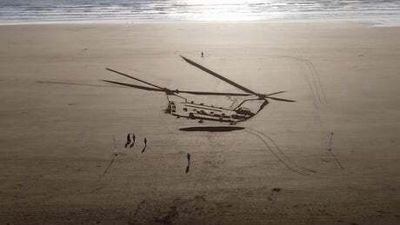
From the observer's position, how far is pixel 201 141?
14.5 feet

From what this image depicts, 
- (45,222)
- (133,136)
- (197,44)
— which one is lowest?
(45,222)

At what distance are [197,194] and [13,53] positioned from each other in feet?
16.2

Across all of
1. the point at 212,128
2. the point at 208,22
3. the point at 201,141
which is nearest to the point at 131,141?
the point at 201,141

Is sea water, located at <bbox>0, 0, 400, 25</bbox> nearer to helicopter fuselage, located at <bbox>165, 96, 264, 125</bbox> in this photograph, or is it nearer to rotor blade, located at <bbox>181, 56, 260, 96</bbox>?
rotor blade, located at <bbox>181, 56, 260, 96</bbox>

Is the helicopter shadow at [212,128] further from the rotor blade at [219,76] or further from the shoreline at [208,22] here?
the shoreline at [208,22]

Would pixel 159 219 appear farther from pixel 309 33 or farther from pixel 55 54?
pixel 309 33

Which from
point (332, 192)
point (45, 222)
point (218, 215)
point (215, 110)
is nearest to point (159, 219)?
point (218, 215)

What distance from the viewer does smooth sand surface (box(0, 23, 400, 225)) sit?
348 centimetres

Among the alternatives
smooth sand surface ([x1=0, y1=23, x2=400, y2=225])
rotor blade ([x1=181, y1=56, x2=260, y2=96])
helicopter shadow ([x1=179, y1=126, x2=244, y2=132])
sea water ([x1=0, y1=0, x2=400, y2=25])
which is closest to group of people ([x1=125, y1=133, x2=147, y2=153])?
smooth sand surface ([x1=0, y1=23, x2=400, y2=225])

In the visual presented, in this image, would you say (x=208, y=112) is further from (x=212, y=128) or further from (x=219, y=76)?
(x=219, y=76)

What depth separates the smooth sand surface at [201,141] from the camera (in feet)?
11.4

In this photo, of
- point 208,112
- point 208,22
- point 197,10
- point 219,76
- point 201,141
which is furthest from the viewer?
point 197,10

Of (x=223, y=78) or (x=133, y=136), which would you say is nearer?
(x=133, y=136)

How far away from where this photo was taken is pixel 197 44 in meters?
7.84
